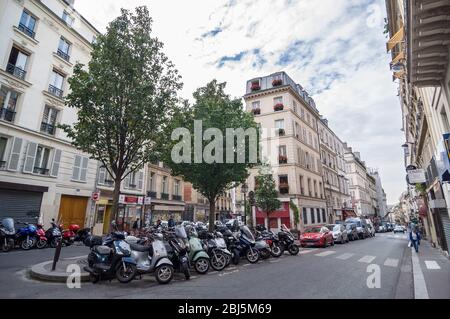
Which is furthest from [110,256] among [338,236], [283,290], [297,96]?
[297,96]

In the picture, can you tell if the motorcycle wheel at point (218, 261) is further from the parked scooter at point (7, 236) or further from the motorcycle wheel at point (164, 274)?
the parked scooter at point (7, 236)

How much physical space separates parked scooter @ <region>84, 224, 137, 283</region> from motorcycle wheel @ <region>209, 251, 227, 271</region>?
2.70m

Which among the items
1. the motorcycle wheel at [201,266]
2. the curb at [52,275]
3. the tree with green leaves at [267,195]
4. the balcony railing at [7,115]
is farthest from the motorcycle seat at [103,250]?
the tree with green leaves at [267,195]

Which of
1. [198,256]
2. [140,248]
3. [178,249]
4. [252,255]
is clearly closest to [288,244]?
[252,255]

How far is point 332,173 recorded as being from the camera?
4012cm

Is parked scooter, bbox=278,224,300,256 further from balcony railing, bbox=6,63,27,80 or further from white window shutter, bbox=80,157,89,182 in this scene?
balcony railing, bbox=6,63,27,80

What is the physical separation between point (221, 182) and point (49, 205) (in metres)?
11.7

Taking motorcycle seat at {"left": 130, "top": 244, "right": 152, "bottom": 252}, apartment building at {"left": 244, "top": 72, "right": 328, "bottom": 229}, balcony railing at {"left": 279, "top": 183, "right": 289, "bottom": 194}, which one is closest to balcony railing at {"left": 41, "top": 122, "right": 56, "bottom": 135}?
motorcycle seat at {"left": 130, "top": 244, "right": 152, "bottom": 252}

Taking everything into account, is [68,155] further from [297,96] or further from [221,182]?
[297,96]

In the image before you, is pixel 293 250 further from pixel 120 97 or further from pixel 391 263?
pixel 120 97

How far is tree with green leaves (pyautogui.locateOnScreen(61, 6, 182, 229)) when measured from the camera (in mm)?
8945

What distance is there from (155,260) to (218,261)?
2.47 meters
